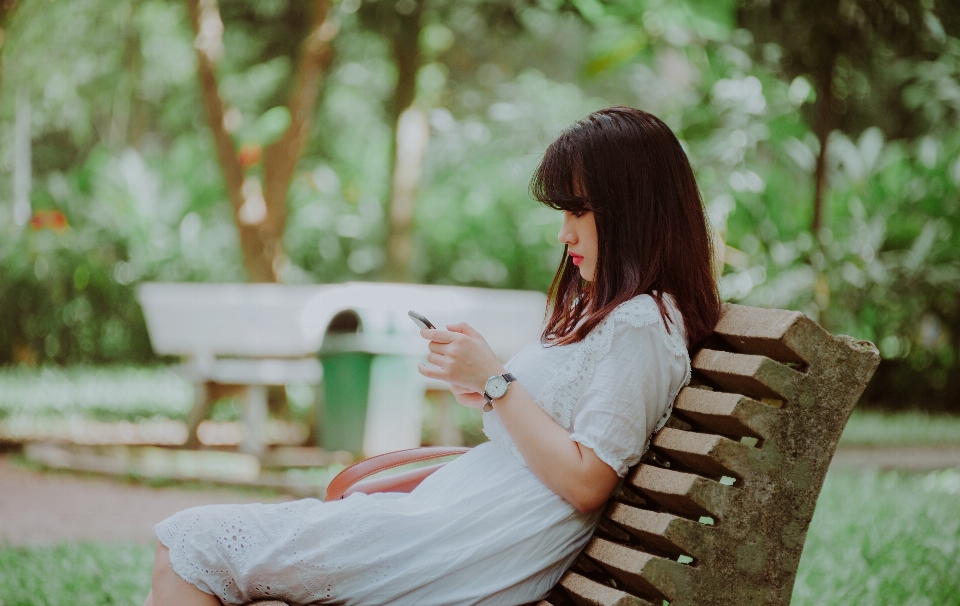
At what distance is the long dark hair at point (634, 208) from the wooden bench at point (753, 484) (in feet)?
0.68

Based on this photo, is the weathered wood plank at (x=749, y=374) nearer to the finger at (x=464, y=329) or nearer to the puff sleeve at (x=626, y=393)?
the puff sleeve at (x=626, y=393)

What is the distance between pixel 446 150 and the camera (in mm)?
14414

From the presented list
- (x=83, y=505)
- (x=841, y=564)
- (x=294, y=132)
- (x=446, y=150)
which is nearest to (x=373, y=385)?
(x=83, y=505)

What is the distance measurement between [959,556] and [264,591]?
12.0 feet

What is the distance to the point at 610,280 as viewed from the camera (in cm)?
211

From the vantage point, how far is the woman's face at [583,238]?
2119mm

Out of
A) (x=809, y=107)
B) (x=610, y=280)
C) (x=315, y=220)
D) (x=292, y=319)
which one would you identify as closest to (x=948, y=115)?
(x=809, y=107)

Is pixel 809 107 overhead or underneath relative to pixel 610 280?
overhead

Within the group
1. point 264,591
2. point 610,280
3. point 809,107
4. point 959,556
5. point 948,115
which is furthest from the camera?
point 948,115

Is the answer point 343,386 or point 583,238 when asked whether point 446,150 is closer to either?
point 343,386

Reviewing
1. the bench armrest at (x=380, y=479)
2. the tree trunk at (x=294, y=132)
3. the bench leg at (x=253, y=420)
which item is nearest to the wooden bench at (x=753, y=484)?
the bench armrest at (x=380, y=479)

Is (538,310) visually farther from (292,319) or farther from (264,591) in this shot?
(264,591)

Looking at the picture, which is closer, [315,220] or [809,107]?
[809,107]

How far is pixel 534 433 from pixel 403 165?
8340 millimetres
